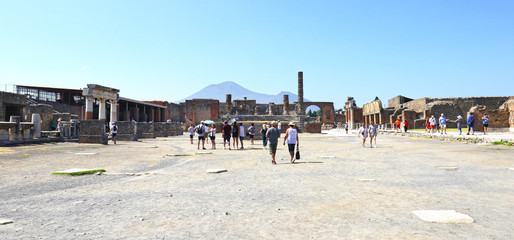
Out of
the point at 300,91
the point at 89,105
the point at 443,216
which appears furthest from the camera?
the point at 300,91

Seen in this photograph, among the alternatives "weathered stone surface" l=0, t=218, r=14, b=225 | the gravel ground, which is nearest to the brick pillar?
the gravel ground

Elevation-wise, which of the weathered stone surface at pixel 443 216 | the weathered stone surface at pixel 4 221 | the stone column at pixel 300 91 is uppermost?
the stone column at pixel 300 91

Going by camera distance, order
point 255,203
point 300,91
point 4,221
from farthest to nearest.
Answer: point 300,91, point 255,203, point 4,221

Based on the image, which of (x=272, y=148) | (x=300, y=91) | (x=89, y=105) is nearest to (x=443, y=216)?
(x=272, y=148)

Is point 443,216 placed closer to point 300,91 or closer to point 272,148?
point 272,148

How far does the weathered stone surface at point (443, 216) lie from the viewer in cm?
355

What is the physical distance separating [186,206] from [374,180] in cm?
374

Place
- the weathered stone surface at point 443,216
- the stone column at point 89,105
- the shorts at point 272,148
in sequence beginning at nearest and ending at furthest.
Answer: the weathered stone surface at point 443,216, the shorts at point 272,148, the stone column at point 89,105

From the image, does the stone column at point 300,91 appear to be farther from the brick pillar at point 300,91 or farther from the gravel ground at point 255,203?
the gravel ground at point 255,203

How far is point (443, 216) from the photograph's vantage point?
3695mm

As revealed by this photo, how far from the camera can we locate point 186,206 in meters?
4.28

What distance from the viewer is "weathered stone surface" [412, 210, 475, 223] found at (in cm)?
355

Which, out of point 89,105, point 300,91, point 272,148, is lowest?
point 272,148

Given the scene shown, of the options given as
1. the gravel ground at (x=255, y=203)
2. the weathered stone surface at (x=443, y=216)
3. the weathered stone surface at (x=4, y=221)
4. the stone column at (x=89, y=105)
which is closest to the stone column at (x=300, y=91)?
the stone column at (x=89, y=105)
